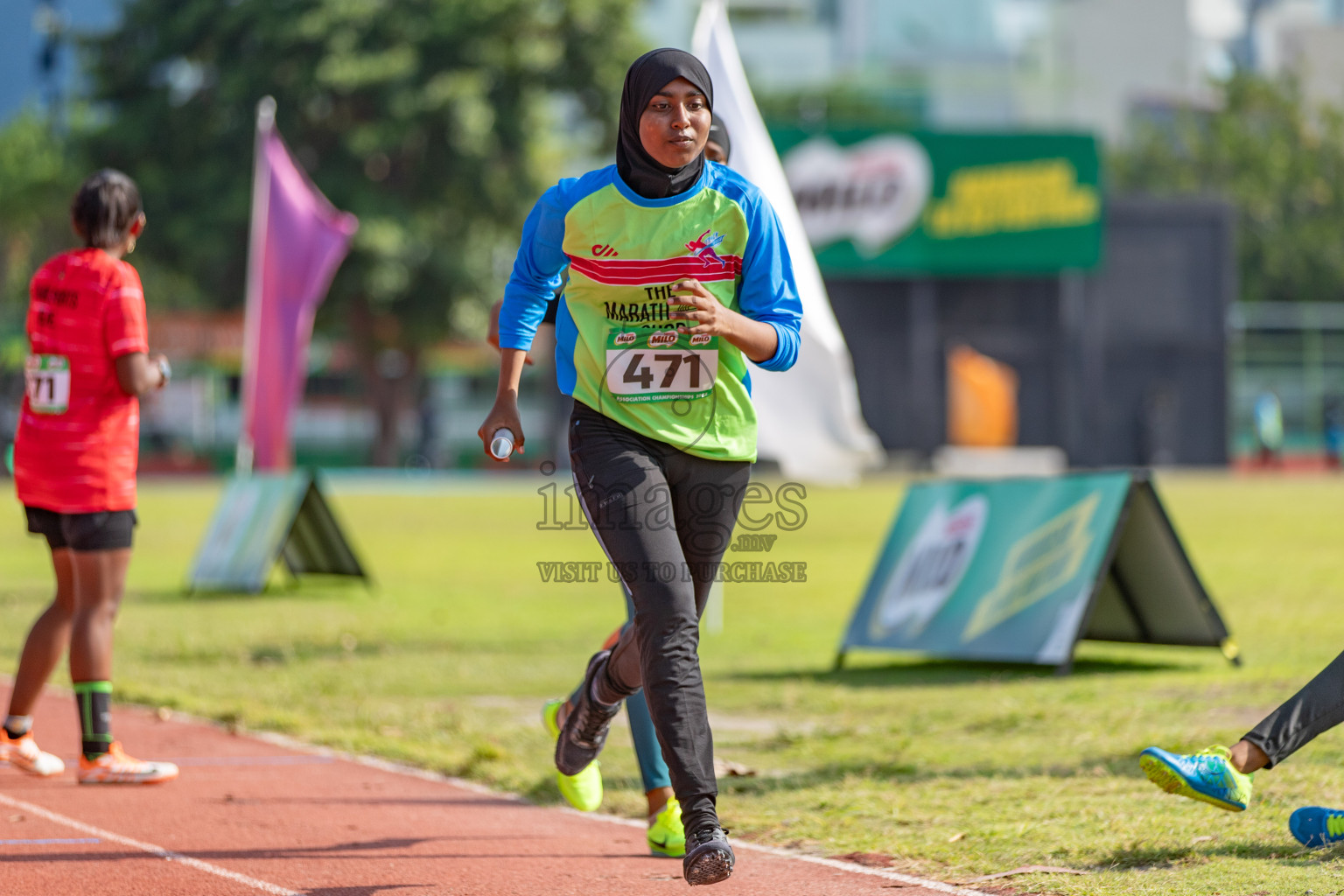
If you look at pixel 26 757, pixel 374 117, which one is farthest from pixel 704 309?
pixel 374 117

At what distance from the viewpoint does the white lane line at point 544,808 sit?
176 inches

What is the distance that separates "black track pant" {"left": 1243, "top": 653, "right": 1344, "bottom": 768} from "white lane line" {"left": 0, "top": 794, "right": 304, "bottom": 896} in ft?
8.48

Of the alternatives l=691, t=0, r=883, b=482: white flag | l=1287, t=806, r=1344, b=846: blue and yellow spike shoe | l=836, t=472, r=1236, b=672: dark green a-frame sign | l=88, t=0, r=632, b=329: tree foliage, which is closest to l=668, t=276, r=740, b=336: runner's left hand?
l=1287, t=806, r=1344, b=846: blue and yellow spike shoe

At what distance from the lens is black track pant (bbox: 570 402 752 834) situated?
405 cm

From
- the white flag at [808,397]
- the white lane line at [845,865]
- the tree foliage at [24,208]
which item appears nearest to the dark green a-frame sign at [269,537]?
the white flag at [808,397]

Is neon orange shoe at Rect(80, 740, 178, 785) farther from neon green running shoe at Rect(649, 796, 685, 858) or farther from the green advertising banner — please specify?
the green advertising banner

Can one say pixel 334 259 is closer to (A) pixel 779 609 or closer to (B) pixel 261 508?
(B) pixel 261 508

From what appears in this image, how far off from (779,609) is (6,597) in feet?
19.7

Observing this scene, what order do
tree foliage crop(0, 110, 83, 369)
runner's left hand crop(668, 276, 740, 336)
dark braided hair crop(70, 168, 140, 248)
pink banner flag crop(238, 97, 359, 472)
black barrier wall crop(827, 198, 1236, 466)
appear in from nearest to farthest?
runner's left hand crop(668, 276, 740, 336)
dark braided hair crop(70, 168, 140, 248)
pink banner flag crop(238, 97, 359, 472)
black barrier wall crop(827, 198, 1236, 466)
tree foliage crop(0, 110, 83, 369)

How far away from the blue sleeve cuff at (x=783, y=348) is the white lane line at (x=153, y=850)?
6.12 ft

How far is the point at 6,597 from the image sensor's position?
42.8ft

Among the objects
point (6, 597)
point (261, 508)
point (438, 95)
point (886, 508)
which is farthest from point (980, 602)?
point (438, 95)

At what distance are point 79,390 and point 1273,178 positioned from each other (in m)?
66.1

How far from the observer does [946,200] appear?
39.1 metres
